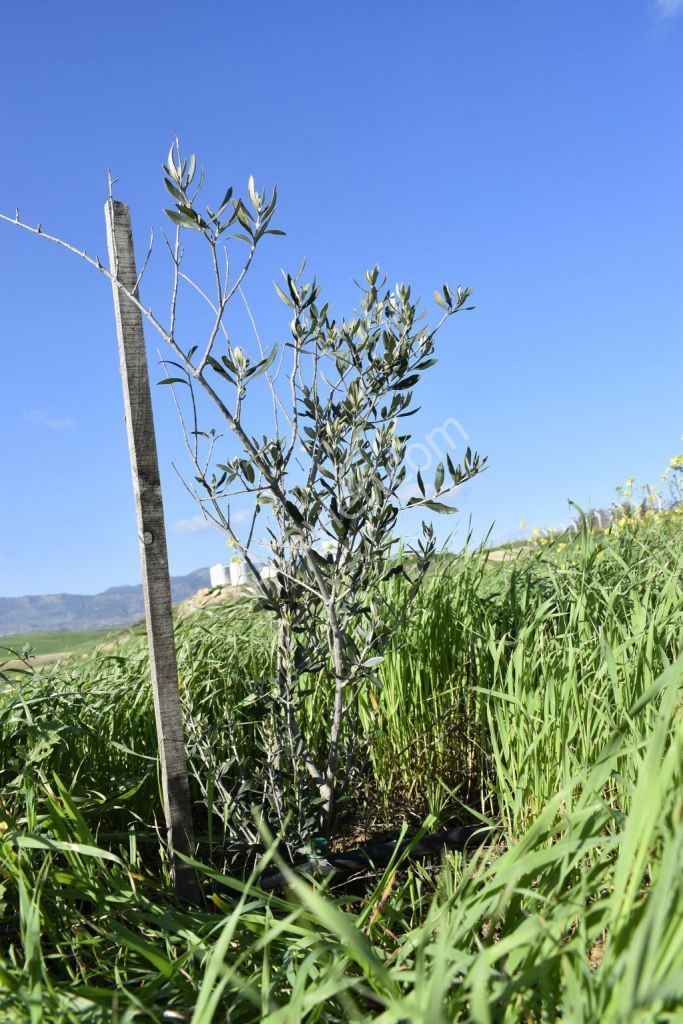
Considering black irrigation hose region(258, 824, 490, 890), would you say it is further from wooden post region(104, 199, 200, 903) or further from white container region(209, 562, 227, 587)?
white container region(209, 562, 227, 587)

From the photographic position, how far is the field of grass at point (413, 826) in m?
1.14

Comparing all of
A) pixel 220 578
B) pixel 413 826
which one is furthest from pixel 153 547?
pixel 220 578

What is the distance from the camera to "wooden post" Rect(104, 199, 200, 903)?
7.68 ft

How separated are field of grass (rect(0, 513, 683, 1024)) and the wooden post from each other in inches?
4.4

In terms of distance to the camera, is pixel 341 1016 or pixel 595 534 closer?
pixel 341 1016

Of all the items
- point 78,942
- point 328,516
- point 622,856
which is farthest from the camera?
point 328,516

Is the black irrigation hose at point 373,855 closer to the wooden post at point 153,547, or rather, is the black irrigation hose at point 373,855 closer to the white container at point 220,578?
the wooden post at point 153,547

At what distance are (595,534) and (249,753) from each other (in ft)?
6.62

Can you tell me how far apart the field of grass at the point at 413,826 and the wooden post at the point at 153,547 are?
0.11m

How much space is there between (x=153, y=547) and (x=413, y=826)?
4.76ft

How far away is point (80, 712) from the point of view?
288 centimetres

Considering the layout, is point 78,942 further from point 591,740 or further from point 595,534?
point 595,534

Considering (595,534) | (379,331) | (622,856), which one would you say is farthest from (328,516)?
(595,534)

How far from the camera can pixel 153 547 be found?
7.77 feet
